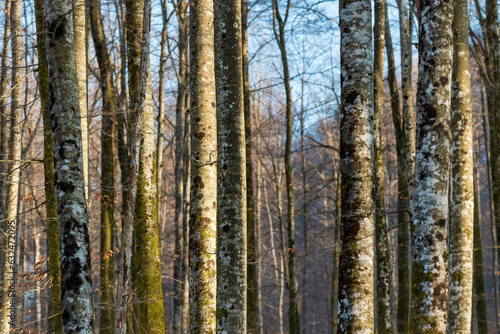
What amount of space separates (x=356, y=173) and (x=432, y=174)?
118 centimetres

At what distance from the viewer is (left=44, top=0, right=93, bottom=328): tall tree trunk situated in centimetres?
432

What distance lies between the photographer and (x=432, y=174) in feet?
15.6

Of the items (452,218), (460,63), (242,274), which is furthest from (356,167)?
→ (460,63)

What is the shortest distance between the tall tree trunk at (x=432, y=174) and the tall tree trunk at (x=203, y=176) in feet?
7.48

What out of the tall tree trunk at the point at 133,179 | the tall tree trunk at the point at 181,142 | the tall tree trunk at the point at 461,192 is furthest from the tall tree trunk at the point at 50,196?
the tall tree trunk at the point at 461,192

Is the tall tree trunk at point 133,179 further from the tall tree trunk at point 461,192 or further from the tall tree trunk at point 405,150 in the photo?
the tall tree trunk at point 405,150

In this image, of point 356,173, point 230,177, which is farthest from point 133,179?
point 356,173

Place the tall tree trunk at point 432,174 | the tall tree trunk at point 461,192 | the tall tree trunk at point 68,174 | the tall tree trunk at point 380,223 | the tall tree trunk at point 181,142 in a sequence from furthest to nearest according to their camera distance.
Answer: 1. the tall tree trunk at point 181,142
2. the tall tree trunk at point 380,223
3. the tall tree trunk at point 461,192
4. the tall tree trunk at point 432,174
5. the tall tree trunk at point 68,174

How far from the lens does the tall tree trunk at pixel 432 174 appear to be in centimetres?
461

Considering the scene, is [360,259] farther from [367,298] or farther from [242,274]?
[242,274]

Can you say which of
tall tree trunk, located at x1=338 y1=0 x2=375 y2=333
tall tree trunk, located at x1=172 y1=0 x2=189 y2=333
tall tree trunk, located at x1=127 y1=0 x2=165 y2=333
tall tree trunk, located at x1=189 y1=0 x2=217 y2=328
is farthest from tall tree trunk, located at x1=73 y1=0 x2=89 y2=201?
tall tree trunk, located at x1=172 y1=0 x2=189 y2=333

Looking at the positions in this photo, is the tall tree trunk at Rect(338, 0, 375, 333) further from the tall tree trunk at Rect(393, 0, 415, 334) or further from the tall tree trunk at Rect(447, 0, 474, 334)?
the tall tree trunk at Rect(393, 0, 415, 334)

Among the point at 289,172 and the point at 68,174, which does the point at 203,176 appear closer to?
the point at 68,174

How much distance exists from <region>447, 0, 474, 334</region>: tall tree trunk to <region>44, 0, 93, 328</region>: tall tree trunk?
4679 mm
